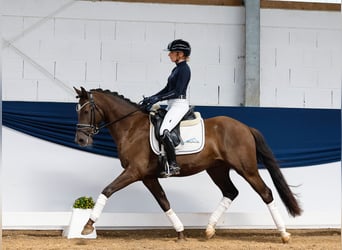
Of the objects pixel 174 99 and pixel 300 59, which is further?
pixel 300 59

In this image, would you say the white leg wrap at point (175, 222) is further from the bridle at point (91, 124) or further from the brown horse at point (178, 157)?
the bridle at point (91, 124)

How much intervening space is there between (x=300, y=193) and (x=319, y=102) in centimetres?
140

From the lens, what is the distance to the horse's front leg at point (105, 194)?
4.54m

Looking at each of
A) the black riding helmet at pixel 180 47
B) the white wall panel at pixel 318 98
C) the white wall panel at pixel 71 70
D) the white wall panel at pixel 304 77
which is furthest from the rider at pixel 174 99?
the white wall panel at pixel 318 98

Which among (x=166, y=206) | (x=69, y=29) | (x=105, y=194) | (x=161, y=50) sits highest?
(x=69, y=29)

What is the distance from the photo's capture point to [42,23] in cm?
650

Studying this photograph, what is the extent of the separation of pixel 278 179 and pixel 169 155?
1.15 m

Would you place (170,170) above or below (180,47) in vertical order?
below

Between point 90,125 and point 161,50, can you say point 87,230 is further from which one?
point 161,50

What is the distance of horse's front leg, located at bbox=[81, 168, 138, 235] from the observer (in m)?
4.54

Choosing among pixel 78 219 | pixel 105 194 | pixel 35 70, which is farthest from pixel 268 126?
pixel 35 70

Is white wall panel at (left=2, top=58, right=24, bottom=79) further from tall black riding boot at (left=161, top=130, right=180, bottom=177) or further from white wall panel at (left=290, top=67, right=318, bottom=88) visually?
white wall panel at (left=290, top=67, right=318, bottom=88)

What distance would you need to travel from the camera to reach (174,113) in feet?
16.1

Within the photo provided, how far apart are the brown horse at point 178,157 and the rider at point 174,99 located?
0.17m
